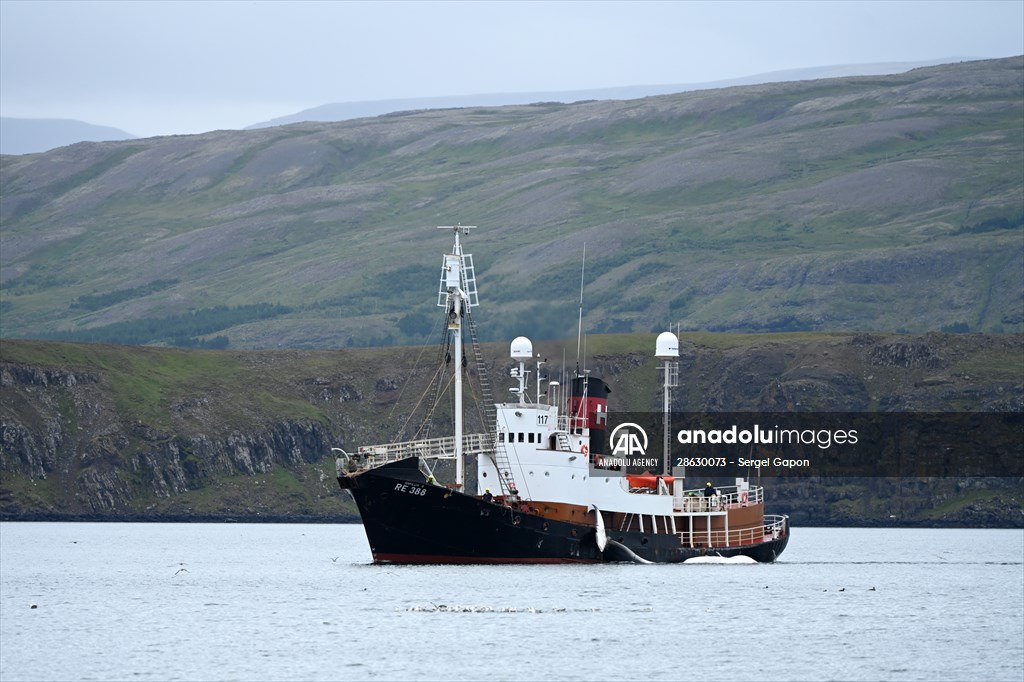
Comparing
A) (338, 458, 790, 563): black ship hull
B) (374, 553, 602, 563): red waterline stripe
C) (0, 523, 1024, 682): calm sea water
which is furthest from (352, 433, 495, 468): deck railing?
(0, 523, 1024, 682): calm sea water

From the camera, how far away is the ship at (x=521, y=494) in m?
87.5

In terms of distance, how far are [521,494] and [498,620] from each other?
910 inches

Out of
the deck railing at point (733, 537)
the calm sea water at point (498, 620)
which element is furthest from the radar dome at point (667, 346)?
the calm sea water at point (498, 620)

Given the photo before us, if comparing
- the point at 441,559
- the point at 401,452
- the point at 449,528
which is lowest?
the point at 441,559

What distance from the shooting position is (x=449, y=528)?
88812mm

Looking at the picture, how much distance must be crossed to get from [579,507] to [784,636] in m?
25.9

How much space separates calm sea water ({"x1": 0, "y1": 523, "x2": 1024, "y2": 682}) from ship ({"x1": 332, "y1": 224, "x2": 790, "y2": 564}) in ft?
5.03

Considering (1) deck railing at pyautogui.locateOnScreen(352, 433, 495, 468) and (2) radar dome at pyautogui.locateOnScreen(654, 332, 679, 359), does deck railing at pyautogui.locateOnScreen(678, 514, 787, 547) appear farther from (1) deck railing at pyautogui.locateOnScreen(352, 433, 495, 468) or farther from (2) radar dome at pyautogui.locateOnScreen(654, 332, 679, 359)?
(1) deck railing at pyautogui.locateOnScreen(352, 433, 495, 468)

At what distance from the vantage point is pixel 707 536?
329 ft

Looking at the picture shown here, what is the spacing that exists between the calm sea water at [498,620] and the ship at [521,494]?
153 centimetres

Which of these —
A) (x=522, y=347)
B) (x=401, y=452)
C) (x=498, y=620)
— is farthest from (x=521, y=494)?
(x=498, y=620)

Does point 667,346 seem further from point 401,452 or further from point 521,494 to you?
point 401,452

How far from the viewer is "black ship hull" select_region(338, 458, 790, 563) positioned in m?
86.7

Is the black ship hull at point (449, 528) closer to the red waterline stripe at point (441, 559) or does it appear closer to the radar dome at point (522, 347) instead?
the red waterline stripe at point (441, 559)
